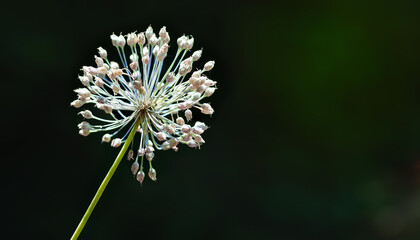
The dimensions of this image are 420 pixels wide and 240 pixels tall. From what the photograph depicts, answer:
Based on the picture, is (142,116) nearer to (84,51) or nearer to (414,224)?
(84,51)

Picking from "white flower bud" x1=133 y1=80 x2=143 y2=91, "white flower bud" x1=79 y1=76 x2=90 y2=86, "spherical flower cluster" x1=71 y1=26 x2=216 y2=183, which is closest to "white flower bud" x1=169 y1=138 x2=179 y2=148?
"spherical flower cluster" x1=71 y1=26 x2=216 y2=183

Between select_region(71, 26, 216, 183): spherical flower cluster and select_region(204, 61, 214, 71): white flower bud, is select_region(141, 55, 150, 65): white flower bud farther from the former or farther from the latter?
select_region(204, 61, 214, 71): white flower bud

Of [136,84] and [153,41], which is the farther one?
[153,41]

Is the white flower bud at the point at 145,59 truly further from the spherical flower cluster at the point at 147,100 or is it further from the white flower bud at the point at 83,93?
the white flower bud at the point at 83,93

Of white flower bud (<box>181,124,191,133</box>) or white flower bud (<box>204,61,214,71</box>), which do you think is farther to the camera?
white flower bud (<box>204,61,214,71</box>)

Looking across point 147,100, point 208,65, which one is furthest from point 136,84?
point 208,65

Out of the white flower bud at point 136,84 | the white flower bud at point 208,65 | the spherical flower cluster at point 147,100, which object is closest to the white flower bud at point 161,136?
the spherical flower cluster at point 147,100

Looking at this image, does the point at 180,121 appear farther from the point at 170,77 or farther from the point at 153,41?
the point at 153,41

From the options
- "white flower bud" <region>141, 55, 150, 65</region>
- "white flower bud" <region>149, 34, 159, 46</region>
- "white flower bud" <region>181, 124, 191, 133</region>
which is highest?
"white flower bud" <region>149, 34, 159, 46</region>

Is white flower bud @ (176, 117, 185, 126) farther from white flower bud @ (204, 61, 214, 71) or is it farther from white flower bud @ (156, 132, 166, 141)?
white flower bud @ (204, 61, 214, 71)

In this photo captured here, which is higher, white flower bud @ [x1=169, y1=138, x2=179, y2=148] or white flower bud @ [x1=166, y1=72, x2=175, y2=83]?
white flower bud @ [x1=166, y1=72, x2=175, y2=83]

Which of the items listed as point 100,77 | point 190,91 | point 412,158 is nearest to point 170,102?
point 190,91

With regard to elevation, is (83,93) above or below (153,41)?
below

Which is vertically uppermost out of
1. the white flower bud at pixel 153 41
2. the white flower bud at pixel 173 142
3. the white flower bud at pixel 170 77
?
the white flower bud at pixel 153 41
